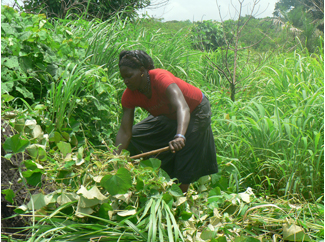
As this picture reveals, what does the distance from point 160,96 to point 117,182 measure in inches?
40.2

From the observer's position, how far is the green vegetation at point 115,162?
180 cm

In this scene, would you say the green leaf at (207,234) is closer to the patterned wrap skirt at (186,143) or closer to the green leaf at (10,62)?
the patterned wrap skirt at (186,143)

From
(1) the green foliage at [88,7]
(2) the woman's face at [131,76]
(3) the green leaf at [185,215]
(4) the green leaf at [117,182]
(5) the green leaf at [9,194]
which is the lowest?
(3) the green leaf at [185,215]

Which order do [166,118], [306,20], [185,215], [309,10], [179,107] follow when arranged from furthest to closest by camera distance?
[306,20]
[309,10]
[166,118]
[179,107]
[185,215]

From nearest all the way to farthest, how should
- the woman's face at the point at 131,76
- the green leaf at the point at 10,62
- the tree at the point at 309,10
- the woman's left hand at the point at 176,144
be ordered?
the woman's left hand at the point at 176,144 → the woman's face at the point at 131,76 → the green leaf at the point at 10,62 → the tree at the point at 309,10

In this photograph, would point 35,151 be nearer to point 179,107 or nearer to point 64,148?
point 64,148

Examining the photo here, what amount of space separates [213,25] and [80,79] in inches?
310

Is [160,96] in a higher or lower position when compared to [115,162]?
higher

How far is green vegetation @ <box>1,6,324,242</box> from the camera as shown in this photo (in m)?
1.80

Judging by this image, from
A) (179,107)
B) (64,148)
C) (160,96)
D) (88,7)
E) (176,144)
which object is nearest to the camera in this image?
(64,148)

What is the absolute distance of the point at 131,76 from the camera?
2471 mm

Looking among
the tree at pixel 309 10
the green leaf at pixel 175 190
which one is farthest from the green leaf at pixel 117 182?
the tree at pixel 309 10

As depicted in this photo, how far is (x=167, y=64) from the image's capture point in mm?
5148

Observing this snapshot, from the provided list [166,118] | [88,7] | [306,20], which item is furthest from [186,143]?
[306,20]
